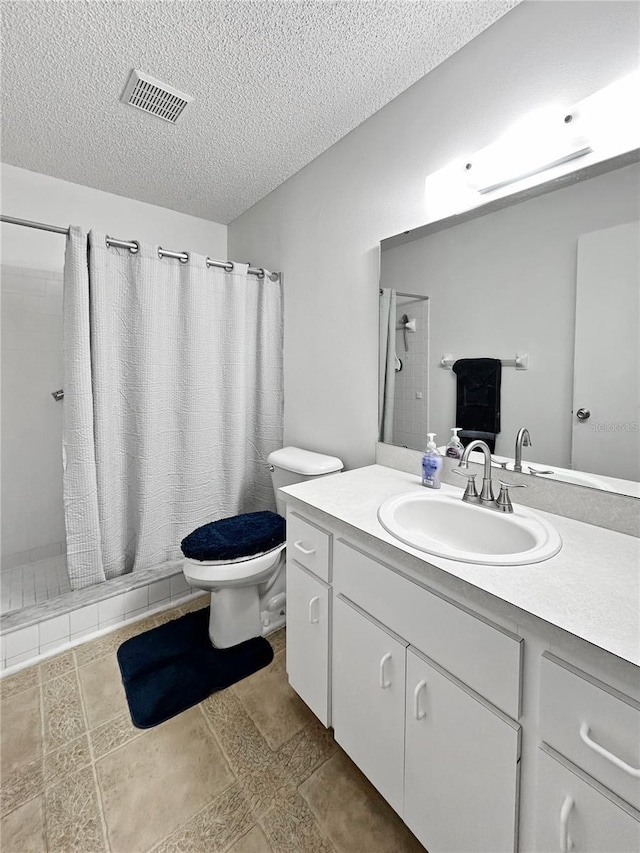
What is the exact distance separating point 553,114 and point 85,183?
7.84 ft

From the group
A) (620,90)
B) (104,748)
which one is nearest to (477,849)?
(104,748)

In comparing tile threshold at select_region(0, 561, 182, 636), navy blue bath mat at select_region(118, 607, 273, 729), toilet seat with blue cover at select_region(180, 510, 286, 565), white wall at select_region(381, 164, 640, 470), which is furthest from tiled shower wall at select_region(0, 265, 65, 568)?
white wall at select_region(381, 164, 640, 470)

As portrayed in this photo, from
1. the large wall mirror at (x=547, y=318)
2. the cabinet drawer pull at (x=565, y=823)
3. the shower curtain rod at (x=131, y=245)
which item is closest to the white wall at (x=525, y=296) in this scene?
the large wall mirror at (x=547, y=318)

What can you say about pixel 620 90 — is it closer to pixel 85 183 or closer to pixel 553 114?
pixel 553 114

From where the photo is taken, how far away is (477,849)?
744mm

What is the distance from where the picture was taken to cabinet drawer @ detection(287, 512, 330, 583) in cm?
113

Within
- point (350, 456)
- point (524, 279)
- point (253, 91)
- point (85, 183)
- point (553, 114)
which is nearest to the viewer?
point (553, 114)

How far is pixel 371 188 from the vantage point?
162cm

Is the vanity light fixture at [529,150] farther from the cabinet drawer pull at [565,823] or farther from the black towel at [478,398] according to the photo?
the cabinet drawer pull at [565,823]

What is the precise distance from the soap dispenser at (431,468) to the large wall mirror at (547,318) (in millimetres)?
99

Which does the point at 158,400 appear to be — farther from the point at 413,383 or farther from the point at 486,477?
the point at 486,477

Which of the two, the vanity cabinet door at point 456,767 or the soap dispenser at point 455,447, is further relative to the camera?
the soap dispenser at point 455,447

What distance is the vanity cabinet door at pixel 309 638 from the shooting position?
45.3 inches

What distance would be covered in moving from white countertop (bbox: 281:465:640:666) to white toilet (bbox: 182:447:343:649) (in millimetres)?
616
